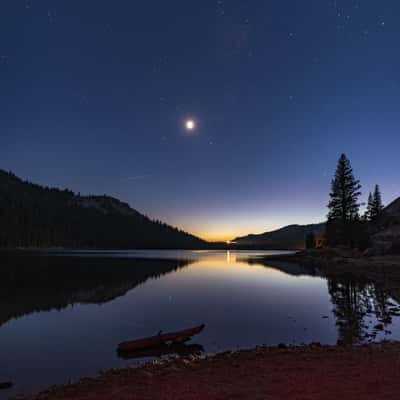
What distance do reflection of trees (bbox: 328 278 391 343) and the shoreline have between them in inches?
175

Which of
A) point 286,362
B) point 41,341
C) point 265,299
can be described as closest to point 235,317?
point 265,299

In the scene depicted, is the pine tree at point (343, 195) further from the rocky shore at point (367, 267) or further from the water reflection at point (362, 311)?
the water reflection at point (362, 311)

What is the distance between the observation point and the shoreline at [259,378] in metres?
8.95

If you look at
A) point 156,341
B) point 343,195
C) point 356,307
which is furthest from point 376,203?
point 156,341

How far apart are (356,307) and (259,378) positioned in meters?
20.1

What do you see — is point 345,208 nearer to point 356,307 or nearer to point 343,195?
→ point 343,195

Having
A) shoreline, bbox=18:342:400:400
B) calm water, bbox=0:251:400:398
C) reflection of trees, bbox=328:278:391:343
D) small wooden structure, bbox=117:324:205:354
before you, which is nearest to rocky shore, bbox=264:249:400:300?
reflection of trees, bbox=328:278:391:343

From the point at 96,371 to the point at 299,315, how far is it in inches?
673

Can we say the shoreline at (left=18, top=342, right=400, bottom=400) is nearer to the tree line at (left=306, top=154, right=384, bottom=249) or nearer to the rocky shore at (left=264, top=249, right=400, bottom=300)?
the rocky shore at (left=264, top=249, right=400, bottom=300)

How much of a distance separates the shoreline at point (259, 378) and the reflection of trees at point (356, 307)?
14.6 ft

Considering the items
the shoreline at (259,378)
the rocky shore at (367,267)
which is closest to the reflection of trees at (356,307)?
the rocky shore at (367,267)

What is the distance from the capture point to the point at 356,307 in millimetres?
26625

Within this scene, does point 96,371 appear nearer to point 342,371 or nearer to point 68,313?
point 342,371

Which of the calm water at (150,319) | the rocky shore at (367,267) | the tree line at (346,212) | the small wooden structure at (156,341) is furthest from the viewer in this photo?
the tree line at (346,212)
